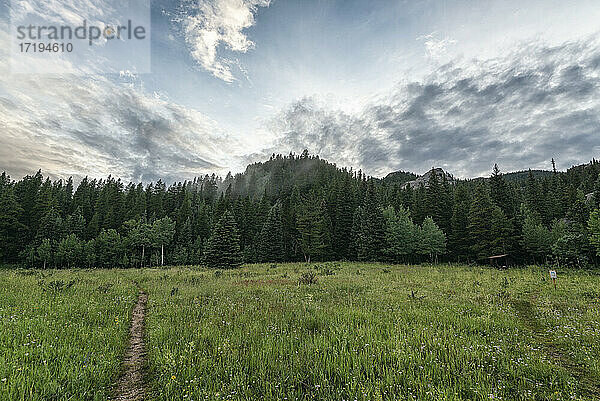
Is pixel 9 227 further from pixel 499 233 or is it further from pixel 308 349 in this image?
pixel 499 233

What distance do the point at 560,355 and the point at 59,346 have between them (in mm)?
13666

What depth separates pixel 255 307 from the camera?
12172mm

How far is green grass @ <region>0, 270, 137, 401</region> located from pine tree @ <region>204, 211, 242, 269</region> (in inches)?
1075

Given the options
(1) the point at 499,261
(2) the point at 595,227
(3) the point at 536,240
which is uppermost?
(2) the point at 595,227

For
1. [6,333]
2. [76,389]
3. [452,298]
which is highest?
[6,333]

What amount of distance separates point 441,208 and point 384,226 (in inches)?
576

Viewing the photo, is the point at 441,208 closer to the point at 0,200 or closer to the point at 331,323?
the point at 331,323

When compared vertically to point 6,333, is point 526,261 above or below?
below

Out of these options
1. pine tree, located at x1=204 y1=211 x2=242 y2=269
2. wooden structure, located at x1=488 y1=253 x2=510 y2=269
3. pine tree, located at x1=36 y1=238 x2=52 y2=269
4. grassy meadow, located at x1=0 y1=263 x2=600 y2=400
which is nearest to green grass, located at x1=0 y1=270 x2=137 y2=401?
grassy meadow, located at x1=0 y1=263 x2=600 y2=400

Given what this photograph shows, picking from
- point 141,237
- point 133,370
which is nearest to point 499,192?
point 133,370

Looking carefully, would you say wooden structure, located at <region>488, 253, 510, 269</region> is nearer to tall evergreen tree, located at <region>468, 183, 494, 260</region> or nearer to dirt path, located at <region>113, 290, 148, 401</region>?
tall evergreen tree, located at <region>468, 183, 494, 260</region>

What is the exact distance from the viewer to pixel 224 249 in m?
40.2

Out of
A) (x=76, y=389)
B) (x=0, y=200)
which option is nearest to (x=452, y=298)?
(x=76, y=389)

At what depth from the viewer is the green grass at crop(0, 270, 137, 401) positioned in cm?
529
